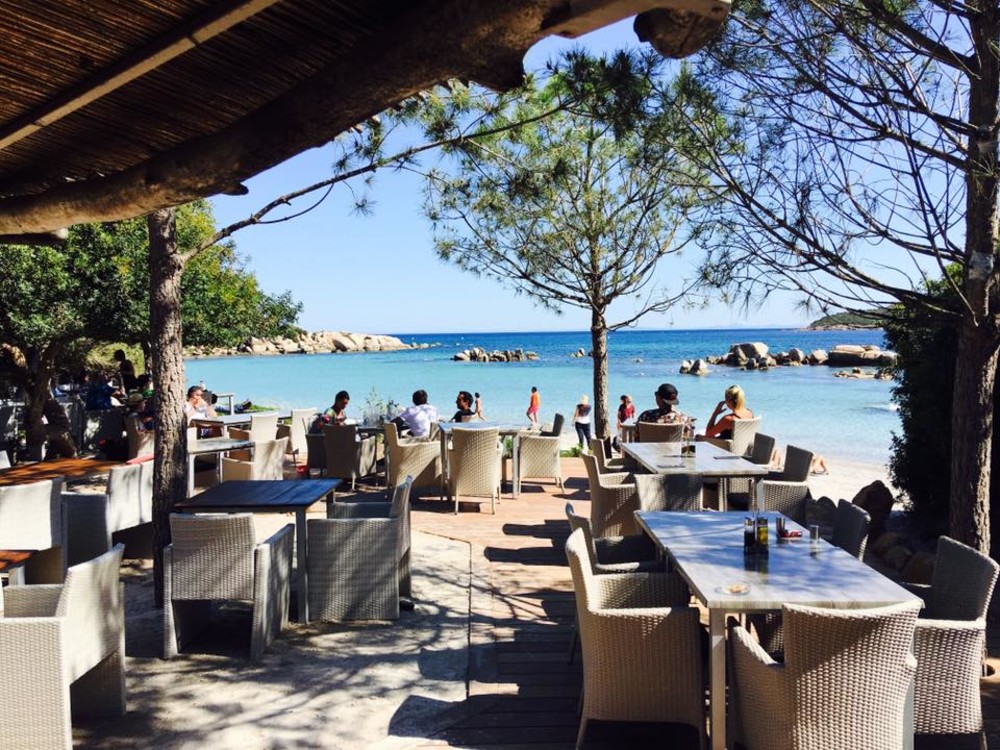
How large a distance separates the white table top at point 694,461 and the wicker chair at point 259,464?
11.3 ft

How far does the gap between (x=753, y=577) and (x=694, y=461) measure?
10.4 feet

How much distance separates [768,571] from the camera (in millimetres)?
3127

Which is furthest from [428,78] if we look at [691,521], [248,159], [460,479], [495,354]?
[495,354]

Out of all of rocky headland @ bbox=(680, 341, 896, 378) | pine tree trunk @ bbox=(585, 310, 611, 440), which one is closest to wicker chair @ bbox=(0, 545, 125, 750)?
pine tree trunk @ bbox=(585, 310, 611, 440)

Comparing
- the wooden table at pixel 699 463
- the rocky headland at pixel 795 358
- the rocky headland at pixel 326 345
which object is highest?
the rocky headland at pixel 326 345

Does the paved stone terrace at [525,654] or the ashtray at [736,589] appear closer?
the ashtray at [736,589]

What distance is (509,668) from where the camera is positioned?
3.94m

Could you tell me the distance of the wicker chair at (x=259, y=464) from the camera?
7456 mm

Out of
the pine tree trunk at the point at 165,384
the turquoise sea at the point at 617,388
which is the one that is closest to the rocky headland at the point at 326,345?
the turquoise sea at the point at 617,388

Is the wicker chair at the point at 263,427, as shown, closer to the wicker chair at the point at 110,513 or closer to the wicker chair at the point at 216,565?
the wicker chair at the point at 110,513

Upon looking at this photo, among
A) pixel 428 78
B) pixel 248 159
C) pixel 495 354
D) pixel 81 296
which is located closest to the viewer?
pixel 428 78

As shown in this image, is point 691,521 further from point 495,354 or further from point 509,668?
point 495,354

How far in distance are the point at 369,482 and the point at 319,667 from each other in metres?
5.58

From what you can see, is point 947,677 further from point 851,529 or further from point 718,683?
point 851,529
